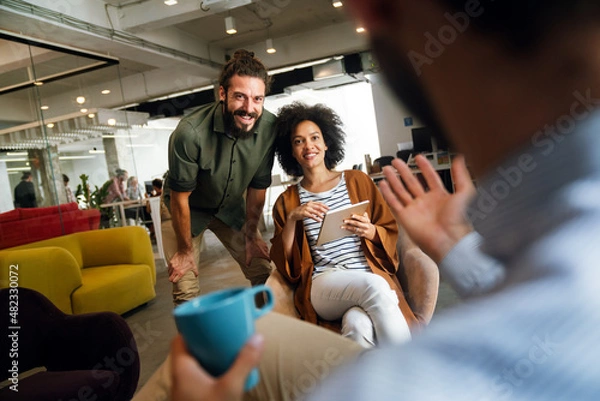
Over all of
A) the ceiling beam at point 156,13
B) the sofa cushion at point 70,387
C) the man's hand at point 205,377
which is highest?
the ceiling beam at point 156,13

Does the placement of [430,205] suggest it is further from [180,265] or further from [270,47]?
[270,47]

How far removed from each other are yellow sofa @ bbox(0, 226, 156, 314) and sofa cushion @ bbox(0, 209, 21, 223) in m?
0.40

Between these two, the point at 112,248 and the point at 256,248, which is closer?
the point at 256,248

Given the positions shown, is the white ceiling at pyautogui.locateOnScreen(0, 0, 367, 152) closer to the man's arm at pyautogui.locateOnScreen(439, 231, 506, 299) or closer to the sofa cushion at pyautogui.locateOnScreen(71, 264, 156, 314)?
the sofa cushion at pyautogui.locateOnScreen(71, 264, 156, 314)

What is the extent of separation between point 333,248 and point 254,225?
18 cm

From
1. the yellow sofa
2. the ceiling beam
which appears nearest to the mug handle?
the yellow sofa

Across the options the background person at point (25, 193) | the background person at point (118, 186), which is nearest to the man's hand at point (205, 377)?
the background person at point (25, 193)

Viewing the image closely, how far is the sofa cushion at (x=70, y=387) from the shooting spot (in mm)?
725

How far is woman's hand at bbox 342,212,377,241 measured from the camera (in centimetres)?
78

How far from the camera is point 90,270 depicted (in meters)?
1.87

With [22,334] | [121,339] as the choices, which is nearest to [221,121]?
[121,339]

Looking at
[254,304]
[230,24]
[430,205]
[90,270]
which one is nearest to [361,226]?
[430,205]

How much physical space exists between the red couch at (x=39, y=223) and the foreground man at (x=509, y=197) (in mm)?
2289

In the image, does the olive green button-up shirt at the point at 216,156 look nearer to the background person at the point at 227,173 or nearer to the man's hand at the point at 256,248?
the background person at the point at 227,173
